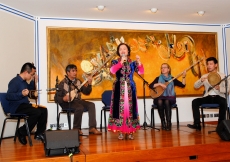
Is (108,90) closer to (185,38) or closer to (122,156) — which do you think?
(185,38)

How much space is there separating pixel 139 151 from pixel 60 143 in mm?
869

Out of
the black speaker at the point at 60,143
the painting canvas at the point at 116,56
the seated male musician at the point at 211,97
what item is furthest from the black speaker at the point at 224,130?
the painting canvas at the point at 116,56

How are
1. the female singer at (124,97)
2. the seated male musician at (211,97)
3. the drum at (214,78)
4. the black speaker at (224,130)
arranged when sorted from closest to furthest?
the black speaker at (224,130)
the female singer at (124,97)
the drum at (214,78)
the seated male musician at (211,97)

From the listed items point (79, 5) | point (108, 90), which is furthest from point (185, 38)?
point (79, 5)

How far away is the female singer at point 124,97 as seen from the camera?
3.73 metres

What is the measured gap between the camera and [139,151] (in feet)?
10.2

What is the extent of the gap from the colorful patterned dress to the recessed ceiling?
1517mm

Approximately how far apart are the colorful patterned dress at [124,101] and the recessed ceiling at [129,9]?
1517 millimetres

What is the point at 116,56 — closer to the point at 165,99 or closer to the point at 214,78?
the point at 165,99

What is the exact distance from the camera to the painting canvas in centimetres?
547

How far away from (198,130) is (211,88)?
0.77m

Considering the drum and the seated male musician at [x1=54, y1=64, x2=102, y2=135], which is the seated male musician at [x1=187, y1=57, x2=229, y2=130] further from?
the seated male musician at [x1=54, y1=64, x2=102, y2=135]

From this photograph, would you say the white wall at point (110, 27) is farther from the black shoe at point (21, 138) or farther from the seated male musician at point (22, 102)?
the black shoe at point (21, 138)

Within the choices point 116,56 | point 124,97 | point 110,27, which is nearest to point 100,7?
point 110,27
